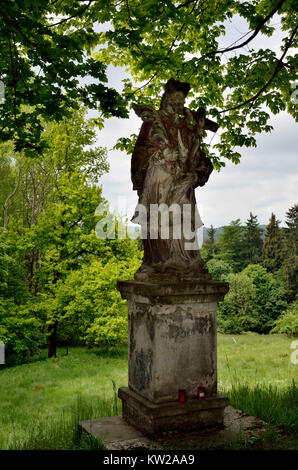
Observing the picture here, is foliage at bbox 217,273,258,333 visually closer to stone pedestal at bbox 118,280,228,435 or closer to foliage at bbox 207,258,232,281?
foliage at bbox 207,258,232,281

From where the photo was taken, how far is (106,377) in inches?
518

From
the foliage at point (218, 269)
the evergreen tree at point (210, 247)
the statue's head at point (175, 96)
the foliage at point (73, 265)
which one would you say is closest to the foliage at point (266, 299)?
the foliage at point (218, 269)

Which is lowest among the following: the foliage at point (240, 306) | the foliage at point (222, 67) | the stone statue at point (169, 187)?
the foliage at point (240, 306)

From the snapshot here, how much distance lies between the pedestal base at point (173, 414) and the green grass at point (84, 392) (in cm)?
55

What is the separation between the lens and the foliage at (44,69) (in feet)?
13.8

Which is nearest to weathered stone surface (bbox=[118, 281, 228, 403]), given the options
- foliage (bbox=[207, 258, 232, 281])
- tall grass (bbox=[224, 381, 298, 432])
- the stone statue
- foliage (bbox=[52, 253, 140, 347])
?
the stone statue

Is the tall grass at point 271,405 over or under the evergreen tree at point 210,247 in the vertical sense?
under

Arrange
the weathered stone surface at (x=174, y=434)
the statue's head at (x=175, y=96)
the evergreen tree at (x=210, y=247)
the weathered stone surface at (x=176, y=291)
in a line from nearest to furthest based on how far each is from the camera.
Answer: the weathered stone surface at (x=174, y=434), the weathered stone surface at (x=176, y=291), the statue's head at (x=175, y=96), the evergreen tree at (x=210, y=247)

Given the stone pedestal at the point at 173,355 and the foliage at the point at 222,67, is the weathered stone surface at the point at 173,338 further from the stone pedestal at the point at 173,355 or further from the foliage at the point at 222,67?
the foliage at the point at 222,67

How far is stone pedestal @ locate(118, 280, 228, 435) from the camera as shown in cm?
389

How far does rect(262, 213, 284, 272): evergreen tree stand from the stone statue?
4159 centimetres

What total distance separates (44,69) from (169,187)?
2261 mm

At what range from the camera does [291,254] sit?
39469mm
